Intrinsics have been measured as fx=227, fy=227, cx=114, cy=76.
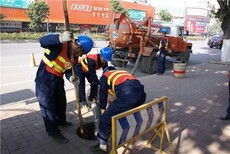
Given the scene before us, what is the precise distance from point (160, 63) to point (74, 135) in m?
5.87

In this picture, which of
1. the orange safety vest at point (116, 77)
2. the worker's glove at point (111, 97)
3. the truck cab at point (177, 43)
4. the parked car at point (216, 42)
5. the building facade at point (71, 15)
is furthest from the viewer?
the building facade at point (71, 15)

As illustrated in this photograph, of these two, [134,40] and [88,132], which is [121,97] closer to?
[88,132]

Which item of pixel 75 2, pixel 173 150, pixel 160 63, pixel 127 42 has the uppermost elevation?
pixel 75 2

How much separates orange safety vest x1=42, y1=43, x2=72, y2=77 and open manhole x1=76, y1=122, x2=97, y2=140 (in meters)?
1.16

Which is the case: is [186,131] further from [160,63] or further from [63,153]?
[160,63]

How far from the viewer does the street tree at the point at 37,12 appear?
29.3 meters

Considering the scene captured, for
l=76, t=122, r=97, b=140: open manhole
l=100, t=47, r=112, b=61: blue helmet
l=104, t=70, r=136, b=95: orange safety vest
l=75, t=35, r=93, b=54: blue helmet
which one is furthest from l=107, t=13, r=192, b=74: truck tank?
l=104, t=70, r=136, b=95: orange safety vest

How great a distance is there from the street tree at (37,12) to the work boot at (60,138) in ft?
94.4

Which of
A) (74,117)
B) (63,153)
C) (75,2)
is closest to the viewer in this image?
(63,153)

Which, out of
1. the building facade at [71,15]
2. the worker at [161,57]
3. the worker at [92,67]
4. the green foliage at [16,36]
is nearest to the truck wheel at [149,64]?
the worker at [161,57]

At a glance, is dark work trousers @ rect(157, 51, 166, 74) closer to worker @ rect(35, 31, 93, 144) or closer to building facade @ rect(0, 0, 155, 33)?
worker @ rect(35, 31, 93, 144)

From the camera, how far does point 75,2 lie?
123ft

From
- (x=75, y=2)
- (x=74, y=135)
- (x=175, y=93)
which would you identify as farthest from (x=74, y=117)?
(x=75, y=2)

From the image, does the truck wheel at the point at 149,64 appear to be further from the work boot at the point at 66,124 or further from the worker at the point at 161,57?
the work boot at the point at 66,124
